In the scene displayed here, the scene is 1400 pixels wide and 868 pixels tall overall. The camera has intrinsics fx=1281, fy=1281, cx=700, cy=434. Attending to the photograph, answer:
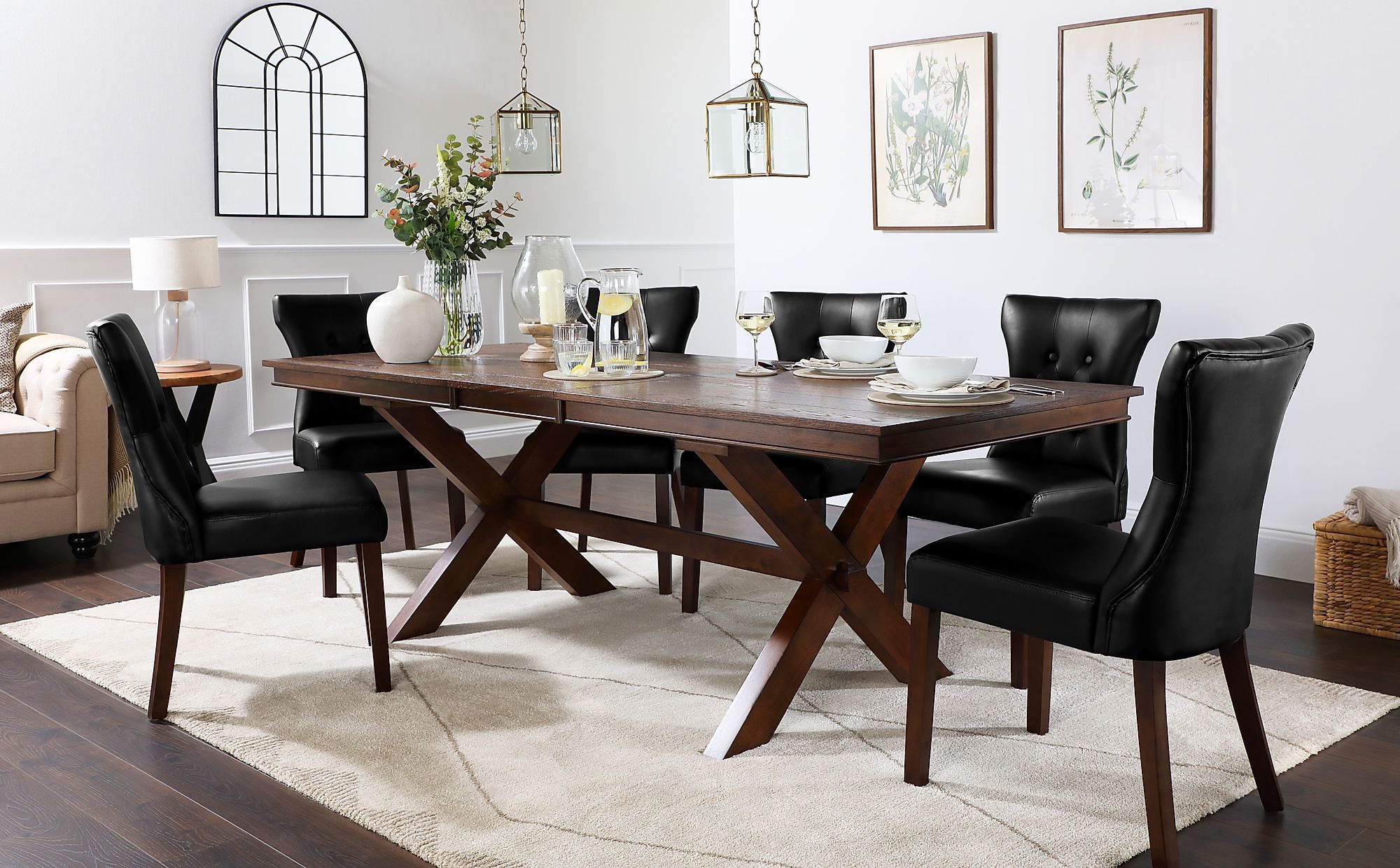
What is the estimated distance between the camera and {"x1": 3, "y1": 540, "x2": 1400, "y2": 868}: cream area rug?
227 cm

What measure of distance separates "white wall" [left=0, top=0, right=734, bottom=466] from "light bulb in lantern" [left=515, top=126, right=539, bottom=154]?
241 cm

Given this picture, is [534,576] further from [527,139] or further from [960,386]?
[960,386]

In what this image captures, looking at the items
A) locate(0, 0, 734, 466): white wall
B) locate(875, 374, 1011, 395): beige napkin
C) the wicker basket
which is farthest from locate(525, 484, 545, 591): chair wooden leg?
locate(0, 0, 734, 466): white wall

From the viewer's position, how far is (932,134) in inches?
188

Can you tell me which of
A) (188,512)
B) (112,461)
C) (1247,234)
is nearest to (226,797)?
(188,512)

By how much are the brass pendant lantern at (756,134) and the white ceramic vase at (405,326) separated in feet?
3.11

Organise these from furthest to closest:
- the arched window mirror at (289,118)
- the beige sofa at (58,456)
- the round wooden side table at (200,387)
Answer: the arched window mirror at (289,118), the round wooden side table at (200,387), the beige sofa at (58,456)

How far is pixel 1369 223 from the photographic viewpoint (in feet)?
12.3

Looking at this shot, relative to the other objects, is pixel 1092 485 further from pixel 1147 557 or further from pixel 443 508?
pixel 443 508

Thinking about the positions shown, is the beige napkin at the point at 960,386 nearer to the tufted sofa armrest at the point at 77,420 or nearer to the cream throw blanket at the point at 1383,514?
the cream throw blanket at the point at 1383,514

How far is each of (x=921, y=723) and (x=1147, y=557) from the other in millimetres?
600

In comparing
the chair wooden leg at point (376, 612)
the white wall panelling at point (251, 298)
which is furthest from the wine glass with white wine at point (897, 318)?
the white wall panelling at point (251, 298)

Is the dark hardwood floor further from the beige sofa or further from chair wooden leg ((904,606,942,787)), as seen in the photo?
the beige sofa

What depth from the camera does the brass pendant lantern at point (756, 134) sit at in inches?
115
